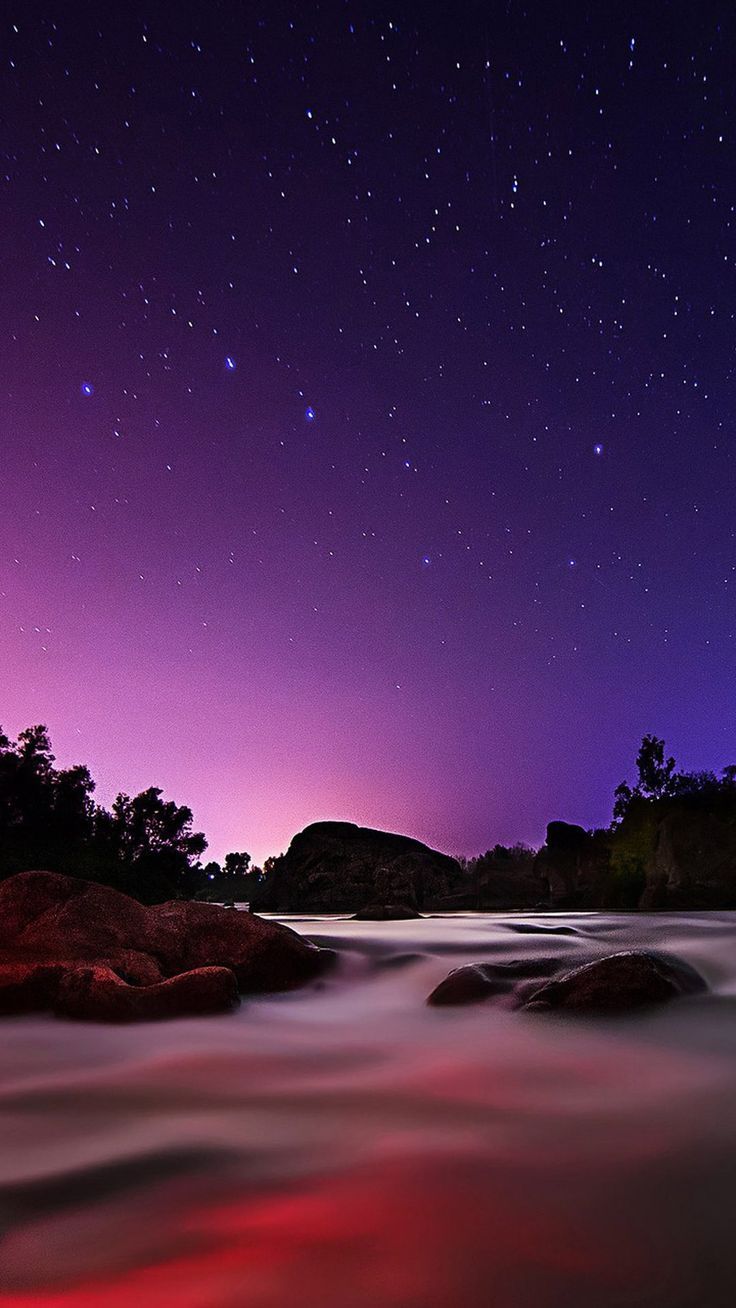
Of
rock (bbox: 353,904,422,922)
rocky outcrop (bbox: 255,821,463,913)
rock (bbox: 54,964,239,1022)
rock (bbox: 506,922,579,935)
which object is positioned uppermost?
rocky outcrop (bbox: 255,821,463,913)

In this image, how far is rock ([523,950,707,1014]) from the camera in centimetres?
680

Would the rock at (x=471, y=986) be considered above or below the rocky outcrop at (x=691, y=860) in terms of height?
below

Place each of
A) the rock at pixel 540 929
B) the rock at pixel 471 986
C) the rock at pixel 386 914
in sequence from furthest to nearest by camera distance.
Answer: the rock at pixel 386 914 < the rock at pixel 540 929 < the rock at pixel 471 986

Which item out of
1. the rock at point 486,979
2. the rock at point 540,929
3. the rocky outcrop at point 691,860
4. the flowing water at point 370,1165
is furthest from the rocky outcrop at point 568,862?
the flowing water at point 370,1165

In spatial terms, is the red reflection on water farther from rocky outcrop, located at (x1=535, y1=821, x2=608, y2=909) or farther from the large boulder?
rocky outcrop, located at (x1=535, y1=821, x2=608, y2=909)

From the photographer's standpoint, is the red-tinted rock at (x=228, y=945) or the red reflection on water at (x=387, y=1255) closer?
the red reflection on water at (x=387, y=1255)

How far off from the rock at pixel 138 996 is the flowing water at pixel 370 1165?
10.2 inches

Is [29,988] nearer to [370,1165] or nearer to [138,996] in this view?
[138,996]

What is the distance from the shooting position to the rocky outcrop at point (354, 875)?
56.4 m

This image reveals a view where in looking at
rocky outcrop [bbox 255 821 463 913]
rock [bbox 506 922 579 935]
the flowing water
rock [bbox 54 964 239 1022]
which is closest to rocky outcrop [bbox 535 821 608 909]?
rocky outcrop [bbox 255 821 463 913]

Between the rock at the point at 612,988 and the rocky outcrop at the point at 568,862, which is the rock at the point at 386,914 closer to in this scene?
the rock at the point at 612,988

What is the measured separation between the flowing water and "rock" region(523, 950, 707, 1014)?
316 mm

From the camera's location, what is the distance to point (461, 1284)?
7.39 feet

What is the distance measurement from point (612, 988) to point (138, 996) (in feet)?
14.8
